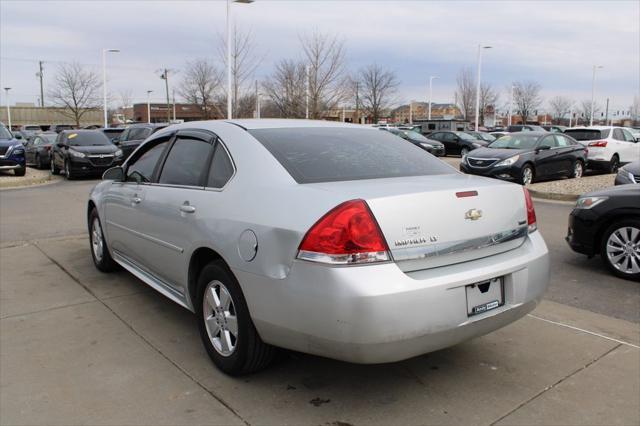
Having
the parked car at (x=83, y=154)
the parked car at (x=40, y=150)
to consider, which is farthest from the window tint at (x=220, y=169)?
the parked car at (x=40, y=150)

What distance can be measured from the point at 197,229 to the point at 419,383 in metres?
1.71

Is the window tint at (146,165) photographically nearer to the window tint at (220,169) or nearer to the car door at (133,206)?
the car door at (133,206)

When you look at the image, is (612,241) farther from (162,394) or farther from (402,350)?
(162,394)

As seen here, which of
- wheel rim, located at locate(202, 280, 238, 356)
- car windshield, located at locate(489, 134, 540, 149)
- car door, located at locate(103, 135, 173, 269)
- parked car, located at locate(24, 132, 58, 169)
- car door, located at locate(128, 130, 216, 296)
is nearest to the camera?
wheel rim, located at locate(202, 280, 238, 356)

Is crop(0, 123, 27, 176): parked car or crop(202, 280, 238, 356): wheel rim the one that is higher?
crop(0, 123, 27, 176): parked car

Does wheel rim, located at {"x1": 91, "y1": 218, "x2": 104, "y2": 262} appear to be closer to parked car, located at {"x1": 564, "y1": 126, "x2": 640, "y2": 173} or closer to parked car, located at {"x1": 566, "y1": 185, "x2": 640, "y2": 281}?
parked car, located at {"x1": 566, "y1": 185, "x2": 640, "y2": 281}

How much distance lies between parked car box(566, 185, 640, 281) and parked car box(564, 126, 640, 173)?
13.2 m

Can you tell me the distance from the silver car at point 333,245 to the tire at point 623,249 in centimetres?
281

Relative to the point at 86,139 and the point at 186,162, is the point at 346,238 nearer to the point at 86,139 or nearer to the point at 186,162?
the point at 186,162

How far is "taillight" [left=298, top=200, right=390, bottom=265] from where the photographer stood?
2.72m

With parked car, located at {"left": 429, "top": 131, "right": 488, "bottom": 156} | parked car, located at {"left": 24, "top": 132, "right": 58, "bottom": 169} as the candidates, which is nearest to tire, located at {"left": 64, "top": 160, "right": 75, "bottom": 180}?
parked car, located at {"left": 24, "top": 132, "right": 58, "bottom": 169}

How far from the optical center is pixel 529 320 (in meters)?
4.48

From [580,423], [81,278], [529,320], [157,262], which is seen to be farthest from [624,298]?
[81,278]

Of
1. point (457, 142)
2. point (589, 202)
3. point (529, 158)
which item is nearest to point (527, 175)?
point (529, 158)
